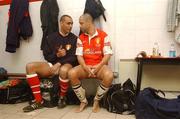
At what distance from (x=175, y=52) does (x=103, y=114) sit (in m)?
1.24

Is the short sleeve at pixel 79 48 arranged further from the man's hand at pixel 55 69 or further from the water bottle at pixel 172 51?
the water bottle at pixel 172 51

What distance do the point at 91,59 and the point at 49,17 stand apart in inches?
36.0

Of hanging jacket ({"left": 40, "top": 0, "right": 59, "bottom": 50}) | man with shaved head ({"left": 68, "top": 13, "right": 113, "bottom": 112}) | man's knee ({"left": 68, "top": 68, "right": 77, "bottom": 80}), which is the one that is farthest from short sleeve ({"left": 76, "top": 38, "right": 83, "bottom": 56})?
hanging jacket ({"left": 40, "top": 0, "right": 59, "bottom": 50})

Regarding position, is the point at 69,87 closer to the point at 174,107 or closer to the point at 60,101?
the point at 60,101

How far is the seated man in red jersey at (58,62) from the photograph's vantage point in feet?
9.32

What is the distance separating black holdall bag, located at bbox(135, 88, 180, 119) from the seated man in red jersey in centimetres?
95

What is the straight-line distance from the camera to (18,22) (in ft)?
11.0

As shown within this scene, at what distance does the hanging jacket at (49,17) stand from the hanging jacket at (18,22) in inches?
10.9

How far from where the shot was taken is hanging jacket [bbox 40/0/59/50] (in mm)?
3230

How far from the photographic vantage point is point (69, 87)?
301cm

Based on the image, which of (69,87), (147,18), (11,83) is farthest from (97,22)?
(11,83)

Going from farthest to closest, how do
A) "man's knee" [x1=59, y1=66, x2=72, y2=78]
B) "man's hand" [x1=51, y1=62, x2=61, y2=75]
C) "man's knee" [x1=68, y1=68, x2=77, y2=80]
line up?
"man's hand" [x1=51, y1=62, x2=61, y2=75] → "man's knee" [x1=59, y1=66, x2=72, y2=78] → "man's knee" [x1=68, y1=68, x2=77, y2=80]

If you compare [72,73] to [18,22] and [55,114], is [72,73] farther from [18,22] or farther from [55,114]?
[18,22]

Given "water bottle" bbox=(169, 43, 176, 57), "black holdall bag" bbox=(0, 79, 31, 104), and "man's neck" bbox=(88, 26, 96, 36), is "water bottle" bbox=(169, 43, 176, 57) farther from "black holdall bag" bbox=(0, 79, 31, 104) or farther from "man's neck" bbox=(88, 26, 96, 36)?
"black holdall bag" bbox=(0, 79, 31, 104)
